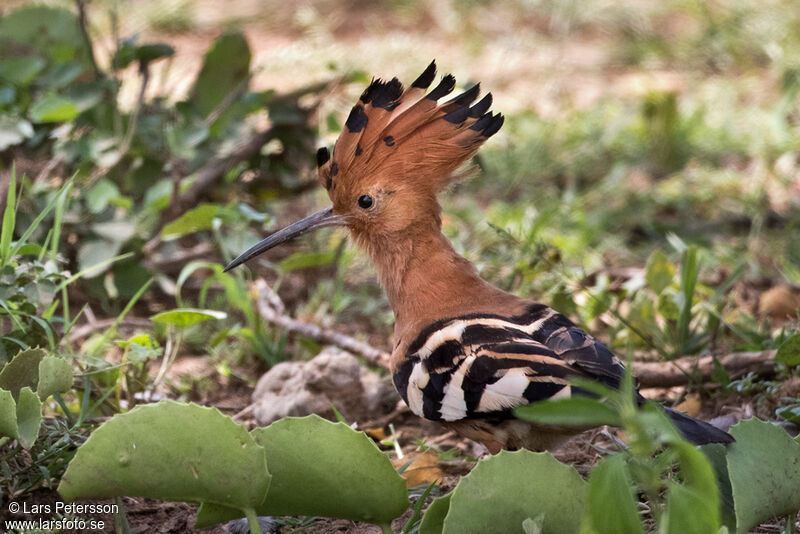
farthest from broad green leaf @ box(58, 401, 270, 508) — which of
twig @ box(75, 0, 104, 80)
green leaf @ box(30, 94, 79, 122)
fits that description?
twig @ box(75, 0, 104, 80)

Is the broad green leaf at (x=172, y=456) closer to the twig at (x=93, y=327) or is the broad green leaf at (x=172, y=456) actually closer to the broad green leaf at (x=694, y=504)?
the broad green leaf at (x=694, y=504)

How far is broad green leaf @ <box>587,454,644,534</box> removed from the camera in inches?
48.9

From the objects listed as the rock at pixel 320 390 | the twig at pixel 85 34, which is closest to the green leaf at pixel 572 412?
the rock at pixel 320 390

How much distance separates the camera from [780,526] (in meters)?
1.86

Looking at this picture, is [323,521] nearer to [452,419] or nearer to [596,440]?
[452,419]

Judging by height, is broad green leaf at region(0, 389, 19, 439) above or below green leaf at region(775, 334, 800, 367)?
above

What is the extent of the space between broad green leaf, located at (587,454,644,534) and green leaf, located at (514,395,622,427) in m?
0.06

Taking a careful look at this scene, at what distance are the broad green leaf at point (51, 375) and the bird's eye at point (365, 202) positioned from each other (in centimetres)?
90

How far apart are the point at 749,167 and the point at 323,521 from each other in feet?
10.8

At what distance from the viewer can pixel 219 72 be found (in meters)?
3.44

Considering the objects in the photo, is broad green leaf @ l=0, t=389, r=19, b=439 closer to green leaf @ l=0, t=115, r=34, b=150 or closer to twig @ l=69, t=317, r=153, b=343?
twig @ l=69, t=317, r=153, b=343

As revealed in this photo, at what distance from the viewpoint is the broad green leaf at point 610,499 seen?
124 centimetres

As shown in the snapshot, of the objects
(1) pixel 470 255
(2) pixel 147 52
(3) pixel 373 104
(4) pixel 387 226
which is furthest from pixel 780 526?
(2) pixel 147 52

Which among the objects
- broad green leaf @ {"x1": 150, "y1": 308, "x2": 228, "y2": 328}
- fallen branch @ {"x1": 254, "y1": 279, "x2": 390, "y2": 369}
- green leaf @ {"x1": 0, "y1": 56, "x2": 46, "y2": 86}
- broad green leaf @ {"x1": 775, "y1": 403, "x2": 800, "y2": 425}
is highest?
green leaf @ {"x1": 0, "y1": 56, "x2": 46, "y2": 86}
